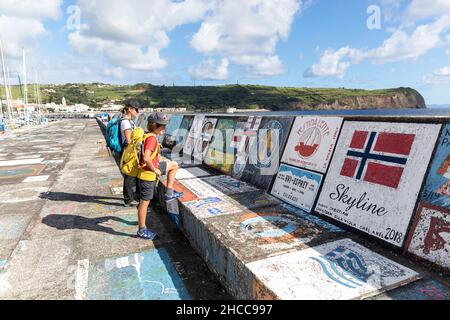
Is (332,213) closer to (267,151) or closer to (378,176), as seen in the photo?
(378,176)

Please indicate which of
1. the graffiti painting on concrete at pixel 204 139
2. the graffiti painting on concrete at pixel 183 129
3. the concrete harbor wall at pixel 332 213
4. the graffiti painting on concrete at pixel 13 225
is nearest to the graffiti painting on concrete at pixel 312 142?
the concrete harbor wall at pixel 332 213

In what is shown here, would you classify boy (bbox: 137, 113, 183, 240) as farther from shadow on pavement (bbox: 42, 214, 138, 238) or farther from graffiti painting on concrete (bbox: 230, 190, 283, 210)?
graffiti painting on concrete (bbox: 230, 190, 283, 210)

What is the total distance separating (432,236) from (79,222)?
18.1 feet

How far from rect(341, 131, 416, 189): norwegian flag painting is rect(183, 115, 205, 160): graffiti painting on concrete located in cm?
645

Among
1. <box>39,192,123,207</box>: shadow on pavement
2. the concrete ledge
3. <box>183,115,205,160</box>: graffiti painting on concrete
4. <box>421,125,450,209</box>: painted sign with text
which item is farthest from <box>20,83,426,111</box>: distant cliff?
<box>421,125,450,209</box>: painted sign with text

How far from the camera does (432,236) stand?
9.59 ft

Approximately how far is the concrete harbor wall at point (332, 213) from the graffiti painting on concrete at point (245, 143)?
0.82 metres

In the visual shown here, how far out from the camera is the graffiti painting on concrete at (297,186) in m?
4.46

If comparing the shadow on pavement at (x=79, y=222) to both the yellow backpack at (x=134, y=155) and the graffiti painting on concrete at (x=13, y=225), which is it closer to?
the graffiti painting on concrete at (x=13, y=225)

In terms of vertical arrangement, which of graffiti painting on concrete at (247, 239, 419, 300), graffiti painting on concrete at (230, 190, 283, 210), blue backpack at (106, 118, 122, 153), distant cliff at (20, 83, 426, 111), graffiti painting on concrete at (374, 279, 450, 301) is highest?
blue backpack at (106, 118, 122, 153)

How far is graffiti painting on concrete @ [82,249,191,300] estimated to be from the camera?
10.5 ft

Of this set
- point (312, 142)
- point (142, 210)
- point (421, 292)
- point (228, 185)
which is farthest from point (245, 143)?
point (421, 292)
